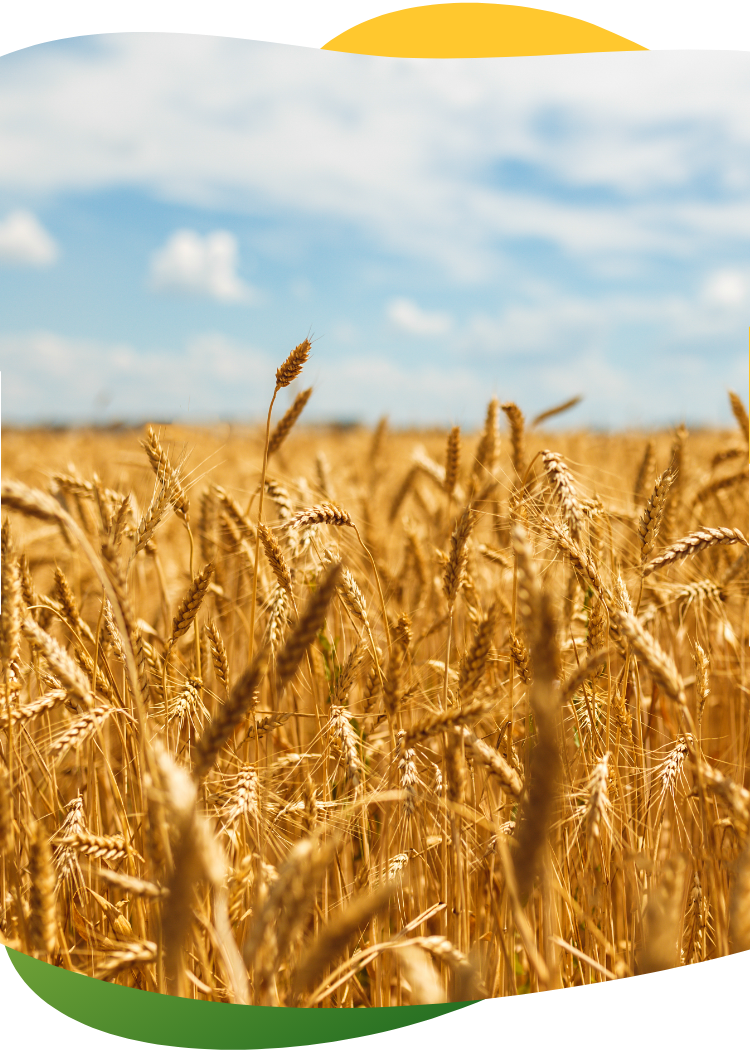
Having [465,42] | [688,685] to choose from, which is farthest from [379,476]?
[465,42]

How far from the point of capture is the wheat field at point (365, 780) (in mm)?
742

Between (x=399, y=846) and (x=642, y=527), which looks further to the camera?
(x=399, y=846)

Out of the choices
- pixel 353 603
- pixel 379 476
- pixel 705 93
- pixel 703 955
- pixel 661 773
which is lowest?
pixel 703 955

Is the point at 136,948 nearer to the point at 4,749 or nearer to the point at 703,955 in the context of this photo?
the point at 4,749

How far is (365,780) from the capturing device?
4.52 feet

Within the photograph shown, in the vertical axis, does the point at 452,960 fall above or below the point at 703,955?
above

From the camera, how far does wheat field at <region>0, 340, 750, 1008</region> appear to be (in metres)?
0.74

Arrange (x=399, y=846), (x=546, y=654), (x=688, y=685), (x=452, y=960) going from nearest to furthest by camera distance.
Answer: (x=546, y=654), (x=452, y=960), (x=399, y=846), (x=688, y=685)

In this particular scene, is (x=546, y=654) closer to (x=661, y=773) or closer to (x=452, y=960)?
(x=452, y=960)

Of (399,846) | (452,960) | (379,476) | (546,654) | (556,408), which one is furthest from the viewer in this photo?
(379,476)

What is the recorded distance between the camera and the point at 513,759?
1271 mm

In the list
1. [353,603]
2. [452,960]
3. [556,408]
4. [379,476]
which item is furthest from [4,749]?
[379,476]

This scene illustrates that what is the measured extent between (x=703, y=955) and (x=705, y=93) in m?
1.60

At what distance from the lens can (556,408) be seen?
2.13m
